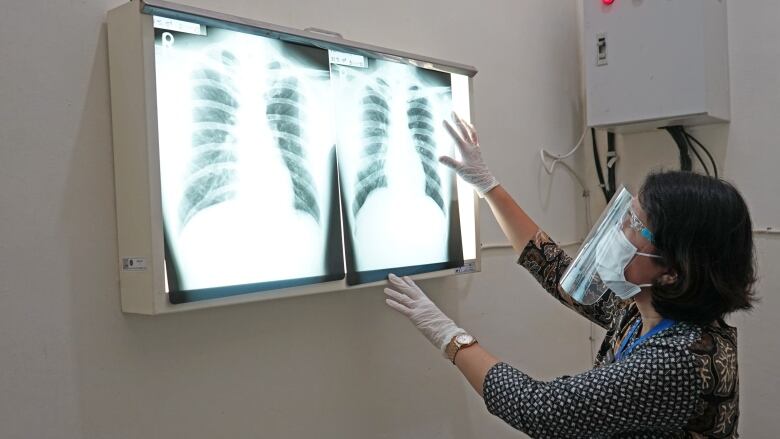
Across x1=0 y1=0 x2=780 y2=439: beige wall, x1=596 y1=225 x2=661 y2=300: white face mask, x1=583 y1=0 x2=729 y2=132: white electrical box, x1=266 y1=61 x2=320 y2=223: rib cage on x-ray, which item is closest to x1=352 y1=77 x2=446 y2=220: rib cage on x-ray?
x1=266 y1=61 x2=320 y2=223: rib cage on x-ray

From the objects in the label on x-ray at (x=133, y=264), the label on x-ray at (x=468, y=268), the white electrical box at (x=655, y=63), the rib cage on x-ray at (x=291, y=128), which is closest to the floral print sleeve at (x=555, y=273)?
the label on x-ray at (x=468, y=268)

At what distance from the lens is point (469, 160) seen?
1.83 meters

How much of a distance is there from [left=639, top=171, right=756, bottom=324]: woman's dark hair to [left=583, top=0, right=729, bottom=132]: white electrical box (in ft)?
3.13

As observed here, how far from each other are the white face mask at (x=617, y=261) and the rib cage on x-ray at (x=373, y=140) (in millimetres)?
531

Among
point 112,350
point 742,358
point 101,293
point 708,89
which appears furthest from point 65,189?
point 742,358

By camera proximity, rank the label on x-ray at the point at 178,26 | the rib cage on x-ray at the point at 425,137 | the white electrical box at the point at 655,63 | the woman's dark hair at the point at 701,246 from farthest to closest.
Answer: the white electrical box at the point at 655,63 < the rib cage on x-ray at the point at 425,137 < the woman's dark hair at the point at 701,246 < the label on x-ray at the point at 178,26

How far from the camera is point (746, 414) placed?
7.85ft

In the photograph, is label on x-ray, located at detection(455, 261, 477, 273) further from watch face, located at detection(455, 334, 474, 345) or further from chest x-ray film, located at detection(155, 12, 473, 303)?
watch face, located at detection(455, 334, 474, 345)

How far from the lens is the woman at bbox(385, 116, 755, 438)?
1.26m

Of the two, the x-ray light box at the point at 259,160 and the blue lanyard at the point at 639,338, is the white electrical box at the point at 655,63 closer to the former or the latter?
the x-ray light box at the point at 259,160

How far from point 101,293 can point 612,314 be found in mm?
1188

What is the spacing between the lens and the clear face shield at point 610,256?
1401 mm

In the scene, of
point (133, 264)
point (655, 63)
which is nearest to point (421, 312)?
point (133, 264)

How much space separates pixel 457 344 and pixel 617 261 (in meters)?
0.38
